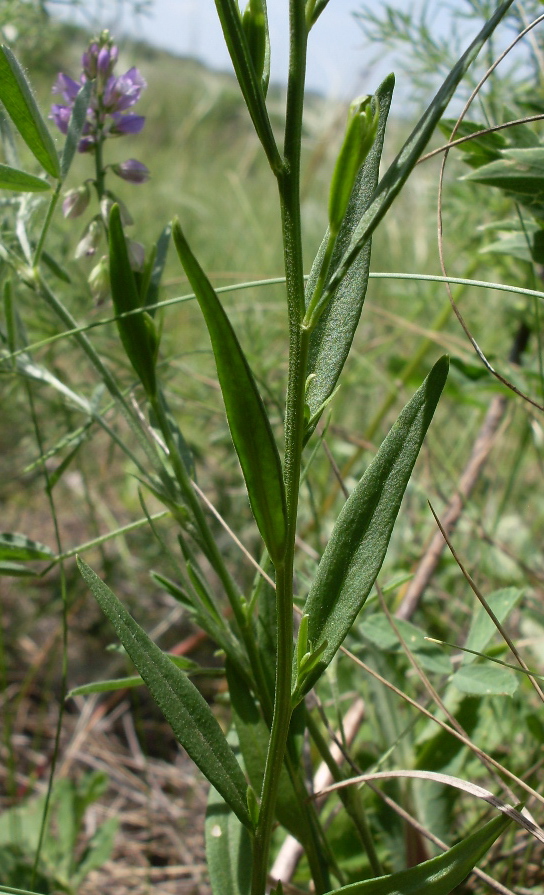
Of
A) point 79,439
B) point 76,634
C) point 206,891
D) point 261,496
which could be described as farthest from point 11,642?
point 261,496

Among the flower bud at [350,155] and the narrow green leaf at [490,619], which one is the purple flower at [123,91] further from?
the narrow green leaf at [490,619]

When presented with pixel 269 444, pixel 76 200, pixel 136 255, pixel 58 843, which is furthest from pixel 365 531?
pixel 58 843

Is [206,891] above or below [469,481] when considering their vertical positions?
below

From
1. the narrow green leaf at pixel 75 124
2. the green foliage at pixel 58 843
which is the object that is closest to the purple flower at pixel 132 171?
the narrow green leaf at pixel 75 124

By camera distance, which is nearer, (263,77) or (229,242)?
(263,77)

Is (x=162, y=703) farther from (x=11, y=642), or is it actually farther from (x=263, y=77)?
(x=11, y=642)

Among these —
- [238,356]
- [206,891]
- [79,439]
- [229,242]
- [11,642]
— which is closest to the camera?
[238,356]

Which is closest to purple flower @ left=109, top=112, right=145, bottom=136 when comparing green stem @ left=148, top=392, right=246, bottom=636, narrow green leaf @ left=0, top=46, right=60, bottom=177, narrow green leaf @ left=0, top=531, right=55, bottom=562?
narrow green leaf @ left=0, top=46, right=60, bottom=177

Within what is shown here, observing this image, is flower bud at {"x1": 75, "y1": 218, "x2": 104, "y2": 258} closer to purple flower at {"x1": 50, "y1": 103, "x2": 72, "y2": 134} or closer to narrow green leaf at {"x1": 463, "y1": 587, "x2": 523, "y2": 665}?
purple flower at {"x1": 50, "y1": 103, "x2": 72, "y2": 134}

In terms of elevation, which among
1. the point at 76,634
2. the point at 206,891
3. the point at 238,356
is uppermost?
the point at 238,356
